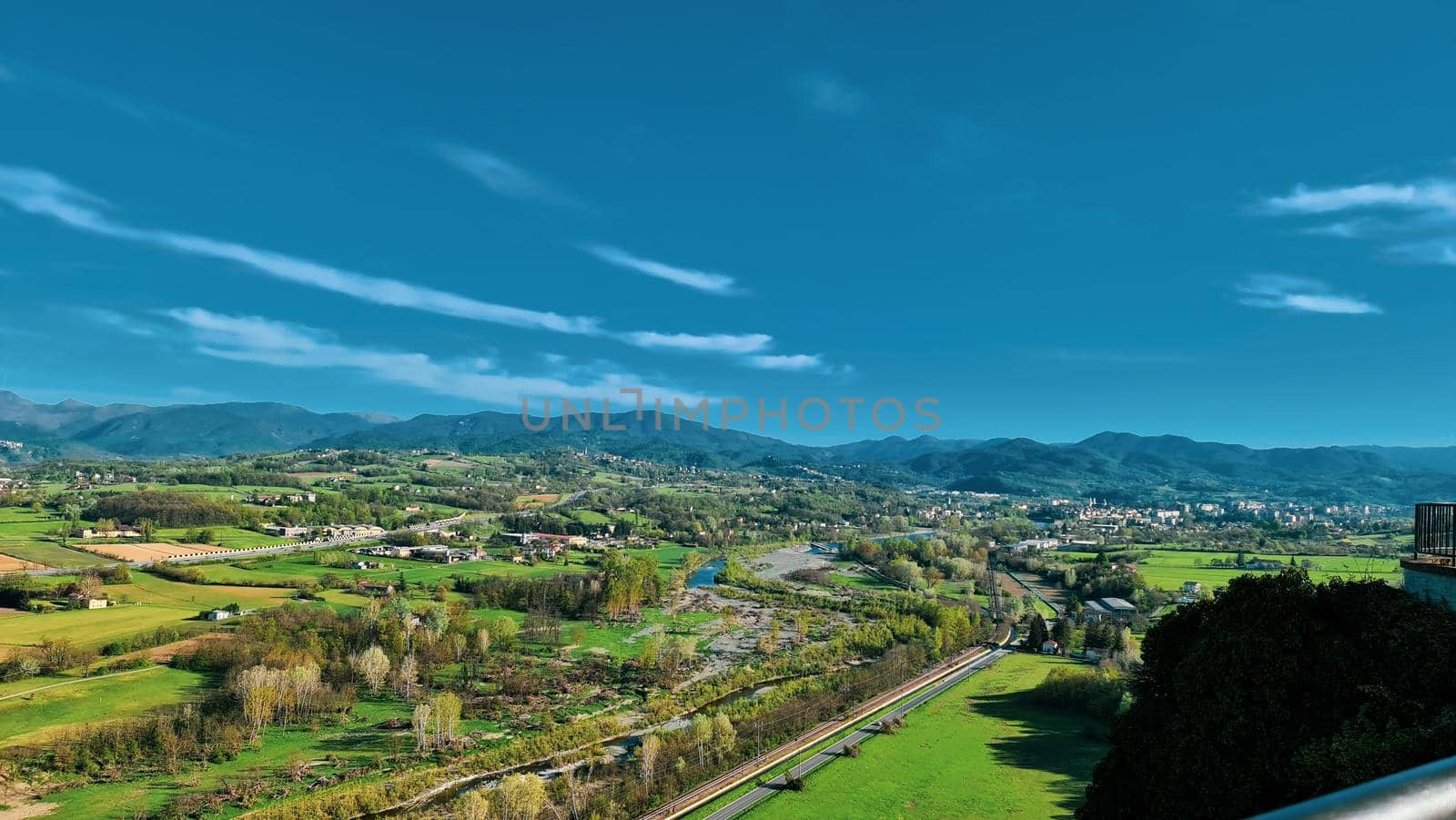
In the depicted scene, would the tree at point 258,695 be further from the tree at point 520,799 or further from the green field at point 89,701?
the tree at point 520,799

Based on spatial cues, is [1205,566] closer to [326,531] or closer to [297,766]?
[297,766]

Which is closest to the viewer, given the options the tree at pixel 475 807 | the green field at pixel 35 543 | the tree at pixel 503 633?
the tree at pixel 475 807

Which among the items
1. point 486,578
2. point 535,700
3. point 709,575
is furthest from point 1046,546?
point 535,700

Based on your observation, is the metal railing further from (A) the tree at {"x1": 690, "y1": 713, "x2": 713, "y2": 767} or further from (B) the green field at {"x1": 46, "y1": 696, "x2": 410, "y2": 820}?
(A) the tree at {"x1": 690, "y1": 713, "x2": 713, "y2": 767}

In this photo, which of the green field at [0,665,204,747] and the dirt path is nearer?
the green field at [0,665,204,747]

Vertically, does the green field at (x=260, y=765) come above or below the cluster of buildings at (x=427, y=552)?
above

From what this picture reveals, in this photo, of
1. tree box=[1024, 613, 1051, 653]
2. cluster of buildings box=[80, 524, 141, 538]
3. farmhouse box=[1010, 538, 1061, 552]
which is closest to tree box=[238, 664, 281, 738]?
tree box=[1024, 613, 1051, 653]

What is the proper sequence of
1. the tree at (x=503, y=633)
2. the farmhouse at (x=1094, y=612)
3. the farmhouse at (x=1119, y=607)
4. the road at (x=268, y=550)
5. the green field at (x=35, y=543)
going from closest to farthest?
the tree at (x=503, y=633)
the road at (x=268, y=550)
the green field at (x=35, y=543)
the farmhouse at (x=1094, y=612)
the farmhouse at (x=1119, y=607)

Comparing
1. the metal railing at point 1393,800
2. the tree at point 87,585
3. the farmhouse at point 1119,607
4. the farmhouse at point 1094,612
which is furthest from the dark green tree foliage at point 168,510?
the metal railing at point 1393,800
